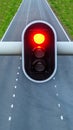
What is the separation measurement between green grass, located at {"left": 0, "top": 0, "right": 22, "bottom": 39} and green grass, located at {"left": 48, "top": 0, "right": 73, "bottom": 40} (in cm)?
874

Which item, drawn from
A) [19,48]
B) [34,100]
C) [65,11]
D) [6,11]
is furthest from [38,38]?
[6,11]

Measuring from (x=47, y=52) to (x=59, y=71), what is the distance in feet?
170

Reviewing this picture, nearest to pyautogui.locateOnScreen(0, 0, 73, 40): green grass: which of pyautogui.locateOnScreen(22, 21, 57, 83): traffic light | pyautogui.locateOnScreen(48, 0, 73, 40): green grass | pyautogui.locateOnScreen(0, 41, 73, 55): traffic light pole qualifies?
pyautogui.locateOnScreen(48, 0, 73, 40): green grass

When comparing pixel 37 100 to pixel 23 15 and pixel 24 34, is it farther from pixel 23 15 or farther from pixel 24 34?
pixel 23 15

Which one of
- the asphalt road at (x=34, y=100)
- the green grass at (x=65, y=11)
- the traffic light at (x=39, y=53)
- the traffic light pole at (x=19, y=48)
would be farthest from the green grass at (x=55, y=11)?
the traffic light at (x=39, y=53)

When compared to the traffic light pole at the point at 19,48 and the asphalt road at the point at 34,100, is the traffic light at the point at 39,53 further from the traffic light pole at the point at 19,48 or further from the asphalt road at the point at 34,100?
the asphalt road at the point at 34,100

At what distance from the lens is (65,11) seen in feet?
310

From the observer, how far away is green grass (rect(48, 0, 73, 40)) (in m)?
82.0

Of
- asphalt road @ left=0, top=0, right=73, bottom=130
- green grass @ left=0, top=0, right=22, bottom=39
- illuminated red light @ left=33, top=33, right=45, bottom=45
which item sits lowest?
green grass @ left=0, top=0, right=22, bottom=39

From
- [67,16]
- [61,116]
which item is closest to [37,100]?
[61,116]

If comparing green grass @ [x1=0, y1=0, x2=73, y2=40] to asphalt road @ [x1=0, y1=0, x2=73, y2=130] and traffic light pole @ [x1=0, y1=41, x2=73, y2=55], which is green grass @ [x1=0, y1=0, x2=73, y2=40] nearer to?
asphalt road @ [x1=0, y1=0, x2=73, y2=130]

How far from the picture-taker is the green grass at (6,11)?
85075 millimetres

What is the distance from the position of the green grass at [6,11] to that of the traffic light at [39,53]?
233 feet

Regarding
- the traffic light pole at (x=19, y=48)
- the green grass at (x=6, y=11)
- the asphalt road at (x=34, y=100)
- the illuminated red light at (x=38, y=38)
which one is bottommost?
the green grass at (x=6, y=11)
